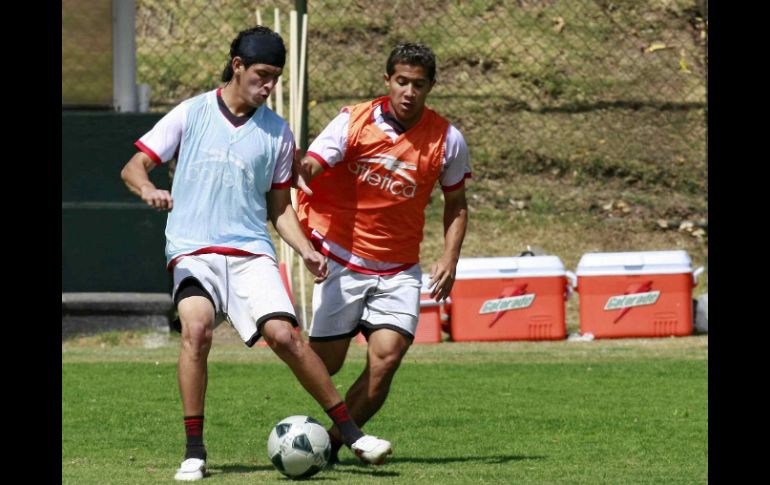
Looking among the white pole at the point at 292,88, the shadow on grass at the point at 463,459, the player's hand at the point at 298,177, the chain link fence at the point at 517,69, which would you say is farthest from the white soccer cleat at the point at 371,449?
the chain link fence at the point at 517,69

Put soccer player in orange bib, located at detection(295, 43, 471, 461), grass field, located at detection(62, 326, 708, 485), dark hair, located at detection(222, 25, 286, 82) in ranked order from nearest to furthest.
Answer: dark hair, located at detection(222, 25, 286, 82), grass field, located at detection(62, 326, 708, 485), soccer player in orange bib, located at detection(295, 43, 471, 461)

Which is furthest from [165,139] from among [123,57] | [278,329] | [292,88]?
[292,88]

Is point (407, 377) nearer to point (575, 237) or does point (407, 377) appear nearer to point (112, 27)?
point (112, 27)

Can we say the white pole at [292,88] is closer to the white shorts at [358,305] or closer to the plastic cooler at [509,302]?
the plastic cooler at [509,302]

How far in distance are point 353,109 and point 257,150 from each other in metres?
0.84

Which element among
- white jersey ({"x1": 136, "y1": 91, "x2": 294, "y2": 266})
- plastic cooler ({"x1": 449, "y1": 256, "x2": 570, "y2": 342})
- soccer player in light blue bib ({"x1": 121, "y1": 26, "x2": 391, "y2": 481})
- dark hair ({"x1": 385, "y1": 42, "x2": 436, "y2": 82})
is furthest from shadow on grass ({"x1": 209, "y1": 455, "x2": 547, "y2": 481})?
plastic cooler ({"x1": 449, "y1": 256, "x2": 570, "y2": 342})

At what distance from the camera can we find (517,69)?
20.2 metres

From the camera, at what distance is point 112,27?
44.4 ft

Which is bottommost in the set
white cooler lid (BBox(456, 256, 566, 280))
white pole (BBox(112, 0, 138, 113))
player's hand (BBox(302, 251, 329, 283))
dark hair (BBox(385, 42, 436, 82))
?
white cooler lid (BBox(456, 256, 566, 280))

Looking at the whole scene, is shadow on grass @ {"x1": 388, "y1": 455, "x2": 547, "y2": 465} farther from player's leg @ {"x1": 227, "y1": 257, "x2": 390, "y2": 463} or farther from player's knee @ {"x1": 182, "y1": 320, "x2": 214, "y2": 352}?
player's knee @ {"x1": 182, "y1": 320, "x2": 214, "y2": 352}

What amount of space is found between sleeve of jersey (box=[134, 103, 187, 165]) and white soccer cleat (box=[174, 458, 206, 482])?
4.74 ft

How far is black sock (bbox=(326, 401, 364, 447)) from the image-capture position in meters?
Result: 7.14

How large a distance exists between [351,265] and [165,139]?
4.05 feet

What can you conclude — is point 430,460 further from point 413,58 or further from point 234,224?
point 413,58
